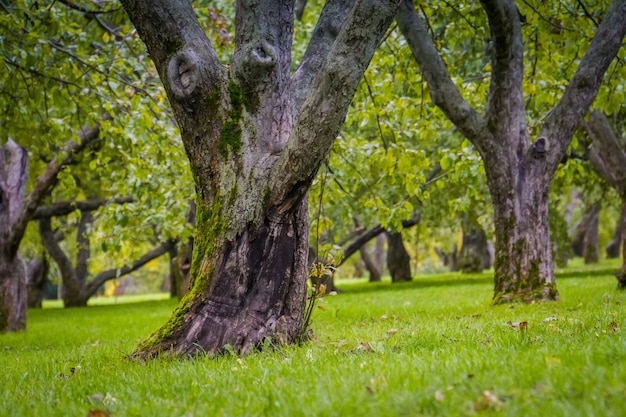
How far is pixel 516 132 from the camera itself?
869 centimetres

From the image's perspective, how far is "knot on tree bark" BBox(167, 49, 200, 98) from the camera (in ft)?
16.5

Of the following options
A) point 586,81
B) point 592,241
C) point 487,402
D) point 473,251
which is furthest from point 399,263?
point 487,402

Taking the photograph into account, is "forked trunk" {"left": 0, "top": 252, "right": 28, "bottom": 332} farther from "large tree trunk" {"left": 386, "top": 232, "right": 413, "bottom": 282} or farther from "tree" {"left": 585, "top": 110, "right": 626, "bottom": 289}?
"large tree trunk" {"left": 386, "top": 232, "right": 413, "bottom": 282}

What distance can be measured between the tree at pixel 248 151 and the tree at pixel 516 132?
13.1ft

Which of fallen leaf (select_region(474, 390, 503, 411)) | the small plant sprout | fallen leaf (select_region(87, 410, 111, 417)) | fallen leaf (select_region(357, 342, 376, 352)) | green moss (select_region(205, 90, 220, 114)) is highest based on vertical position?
green moss (select_region(205, 90, 220, 114))

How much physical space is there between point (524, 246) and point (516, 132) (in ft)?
5.71

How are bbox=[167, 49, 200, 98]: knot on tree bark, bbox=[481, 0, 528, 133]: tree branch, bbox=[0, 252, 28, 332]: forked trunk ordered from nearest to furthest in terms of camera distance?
bbox=[167, 49, 200, 98]: knot on tree bark → bbox=[481, 0, 528, 133]: tree branch → bbox=[0, 252, 28, 332]: forked trunk

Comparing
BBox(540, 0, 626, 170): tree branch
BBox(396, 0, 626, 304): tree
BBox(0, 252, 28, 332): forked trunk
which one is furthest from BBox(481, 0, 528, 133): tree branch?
BBox(0, 252, 28, 332): forked trunk

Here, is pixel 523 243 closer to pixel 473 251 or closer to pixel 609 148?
pixel 609 148

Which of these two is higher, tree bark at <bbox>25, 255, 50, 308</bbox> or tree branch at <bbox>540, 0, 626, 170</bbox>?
tree branch at <bbox>540, 0, 626, 170</bbox>

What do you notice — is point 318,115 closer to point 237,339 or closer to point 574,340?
point 237,339

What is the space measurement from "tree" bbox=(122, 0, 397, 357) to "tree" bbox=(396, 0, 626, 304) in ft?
13.1

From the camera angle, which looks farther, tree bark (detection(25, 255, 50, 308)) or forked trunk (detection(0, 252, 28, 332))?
tree bark (detection(25, 255, 50, 308))

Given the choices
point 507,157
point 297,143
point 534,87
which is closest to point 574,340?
point 297,143
